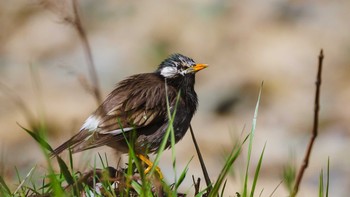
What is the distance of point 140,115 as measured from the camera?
5.18 meters

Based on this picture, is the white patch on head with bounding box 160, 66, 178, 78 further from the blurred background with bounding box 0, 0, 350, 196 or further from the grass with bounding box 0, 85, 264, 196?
the blurred background with bounding box 0, 0, 350, 196


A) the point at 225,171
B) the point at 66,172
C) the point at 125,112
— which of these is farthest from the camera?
the point at 125,112

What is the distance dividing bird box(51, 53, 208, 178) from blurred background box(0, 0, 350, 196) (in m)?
4.32

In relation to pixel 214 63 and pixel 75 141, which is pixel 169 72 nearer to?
pixel 75 141

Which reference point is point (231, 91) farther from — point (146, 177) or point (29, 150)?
point (146, 177)

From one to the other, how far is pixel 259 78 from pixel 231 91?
0.33 meters

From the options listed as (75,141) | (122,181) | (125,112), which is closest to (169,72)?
(125,112)

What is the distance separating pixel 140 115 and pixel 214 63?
19.4 ft

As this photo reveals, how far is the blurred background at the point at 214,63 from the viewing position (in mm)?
10172

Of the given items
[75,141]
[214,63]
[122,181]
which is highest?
[122,181]

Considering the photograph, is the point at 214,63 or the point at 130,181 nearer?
the point at 130,181

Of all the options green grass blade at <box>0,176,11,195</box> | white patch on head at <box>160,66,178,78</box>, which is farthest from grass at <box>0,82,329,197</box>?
white patch on head at <box>160,66,178,78</box>

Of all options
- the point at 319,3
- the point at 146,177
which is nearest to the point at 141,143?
the point at 146,177

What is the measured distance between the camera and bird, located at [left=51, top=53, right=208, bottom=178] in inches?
195
